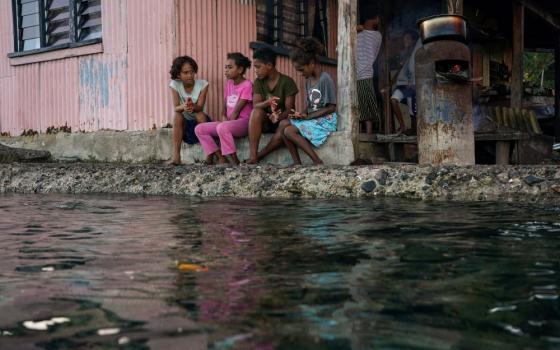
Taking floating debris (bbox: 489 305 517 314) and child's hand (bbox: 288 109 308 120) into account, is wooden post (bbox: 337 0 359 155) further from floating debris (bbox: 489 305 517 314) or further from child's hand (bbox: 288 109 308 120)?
floating debris (bbox: 489 305 517 314)

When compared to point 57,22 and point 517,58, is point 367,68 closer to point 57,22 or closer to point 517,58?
point 517,58

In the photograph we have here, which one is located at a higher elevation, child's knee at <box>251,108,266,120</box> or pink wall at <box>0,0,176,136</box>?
pink wall at <box>0,0,176,136</box>

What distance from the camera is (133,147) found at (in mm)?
8344

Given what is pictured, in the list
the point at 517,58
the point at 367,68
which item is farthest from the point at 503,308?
the point at 517,58

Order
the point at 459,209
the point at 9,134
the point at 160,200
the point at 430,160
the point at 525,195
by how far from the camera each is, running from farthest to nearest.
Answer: the point at 9,134 < the point at 430,160 < the point at 160,200 < the point at 525,195 < the point at 459,209

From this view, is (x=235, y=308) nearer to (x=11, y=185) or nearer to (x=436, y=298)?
(x=436, y=298)

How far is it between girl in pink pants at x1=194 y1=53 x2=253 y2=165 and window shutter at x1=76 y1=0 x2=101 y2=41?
7.69 ft

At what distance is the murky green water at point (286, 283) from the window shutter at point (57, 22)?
6.20 m

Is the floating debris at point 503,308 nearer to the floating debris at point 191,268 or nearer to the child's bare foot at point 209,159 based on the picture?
the floating debris at point 191,268

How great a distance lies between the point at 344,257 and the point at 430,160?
3957mm

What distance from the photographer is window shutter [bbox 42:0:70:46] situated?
909cm

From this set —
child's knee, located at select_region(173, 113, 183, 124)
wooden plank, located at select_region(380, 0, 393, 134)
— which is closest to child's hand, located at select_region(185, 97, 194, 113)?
child's knee, located at select_region(173, 113, 183, 124)

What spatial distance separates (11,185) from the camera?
7.05m

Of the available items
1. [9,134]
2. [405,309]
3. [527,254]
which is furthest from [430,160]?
[9,134]
